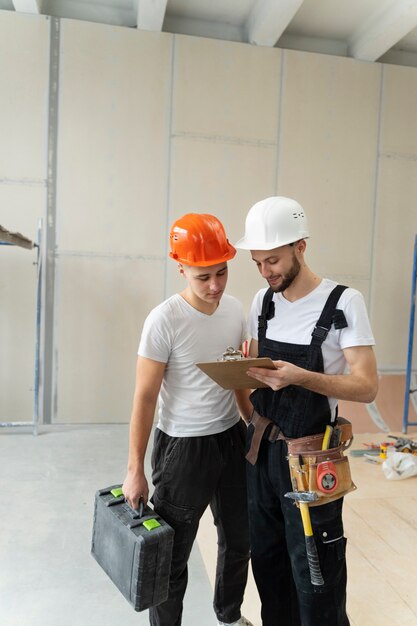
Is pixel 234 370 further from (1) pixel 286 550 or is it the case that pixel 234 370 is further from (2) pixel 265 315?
(1) pixel 286 550

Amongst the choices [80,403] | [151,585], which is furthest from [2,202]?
[151,585]

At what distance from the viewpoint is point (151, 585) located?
5.34 feet

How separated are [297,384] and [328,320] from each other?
222mm

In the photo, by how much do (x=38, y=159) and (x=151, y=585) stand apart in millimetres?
4127

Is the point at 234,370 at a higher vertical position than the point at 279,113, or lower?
lower

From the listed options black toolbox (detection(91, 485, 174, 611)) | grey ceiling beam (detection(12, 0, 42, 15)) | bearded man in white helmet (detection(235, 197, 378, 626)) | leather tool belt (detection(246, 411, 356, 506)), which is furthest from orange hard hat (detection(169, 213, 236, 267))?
grey ceiling beam (detection(12, 0, 42, 15))

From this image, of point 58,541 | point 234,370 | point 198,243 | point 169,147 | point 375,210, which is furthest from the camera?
point 375,210

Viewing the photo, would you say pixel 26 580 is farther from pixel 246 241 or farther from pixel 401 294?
pixel 401 294

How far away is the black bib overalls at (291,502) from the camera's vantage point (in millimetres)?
1594

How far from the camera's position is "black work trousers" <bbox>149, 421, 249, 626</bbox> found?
5.80 ft

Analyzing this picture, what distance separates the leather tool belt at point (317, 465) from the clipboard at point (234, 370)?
0.60 ft

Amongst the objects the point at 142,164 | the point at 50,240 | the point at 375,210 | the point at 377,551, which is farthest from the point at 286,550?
the point at 375,210

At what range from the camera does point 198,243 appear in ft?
5.68

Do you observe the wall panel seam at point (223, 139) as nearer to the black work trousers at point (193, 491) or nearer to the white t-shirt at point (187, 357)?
the white t-shirt at point (187, 357)
